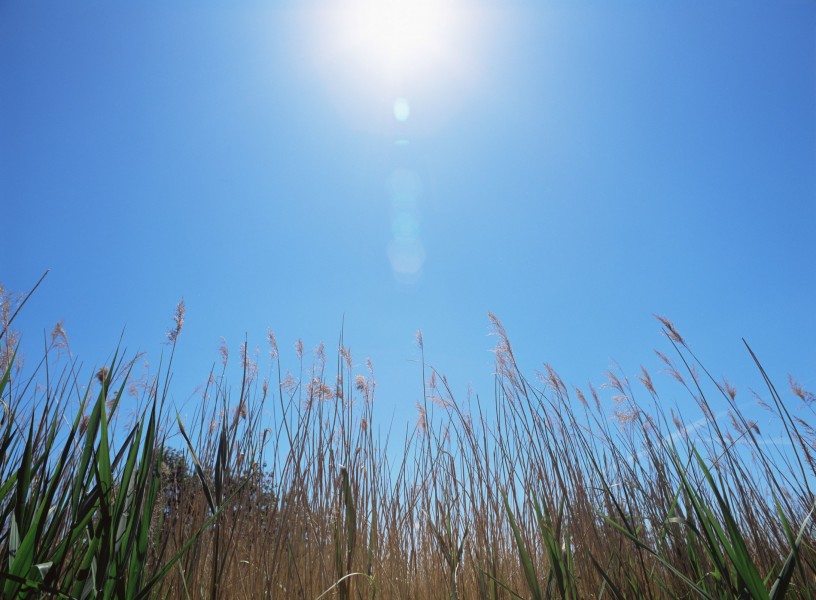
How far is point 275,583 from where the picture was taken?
6.16 ft

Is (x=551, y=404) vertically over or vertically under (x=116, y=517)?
over

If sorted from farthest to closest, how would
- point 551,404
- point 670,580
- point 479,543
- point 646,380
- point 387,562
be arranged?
point 646,380 → point 387,562 → point 551,404 → point 479,543 → point 670,580

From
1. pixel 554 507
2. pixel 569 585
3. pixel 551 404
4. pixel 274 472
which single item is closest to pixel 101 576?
pixel 569 585

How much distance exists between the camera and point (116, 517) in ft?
2.98

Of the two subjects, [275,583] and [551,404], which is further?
[551,404]

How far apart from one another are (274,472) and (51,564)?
1307 millimetres

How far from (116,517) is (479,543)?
4.43 ft

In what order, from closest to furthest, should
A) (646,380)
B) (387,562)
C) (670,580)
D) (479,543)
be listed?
(670,580) → (479,543) → (387,562) → (646,380)

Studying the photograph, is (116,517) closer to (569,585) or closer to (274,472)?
(569,585)

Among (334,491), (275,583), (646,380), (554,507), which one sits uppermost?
(646,380)

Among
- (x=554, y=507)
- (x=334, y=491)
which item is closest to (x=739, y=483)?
(x=554, y=507)

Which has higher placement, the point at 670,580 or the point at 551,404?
the point at 551,404

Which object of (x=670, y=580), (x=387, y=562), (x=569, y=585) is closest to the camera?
(x=569, y=585)

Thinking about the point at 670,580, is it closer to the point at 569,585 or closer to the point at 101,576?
the point at 569,585
